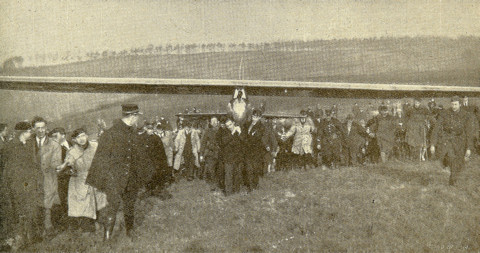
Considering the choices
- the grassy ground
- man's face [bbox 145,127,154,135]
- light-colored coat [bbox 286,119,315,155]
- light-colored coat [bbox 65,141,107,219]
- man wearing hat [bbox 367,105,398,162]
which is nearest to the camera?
the grassy ground

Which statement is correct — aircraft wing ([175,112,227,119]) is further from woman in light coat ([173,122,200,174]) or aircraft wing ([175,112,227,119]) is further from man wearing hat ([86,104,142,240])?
man wearing hat ([86,104,142,240])

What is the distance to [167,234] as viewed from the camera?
17.0 ft

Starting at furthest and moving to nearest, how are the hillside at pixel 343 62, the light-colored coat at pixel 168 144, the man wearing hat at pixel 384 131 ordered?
the hillside at pixel 343 62 < the man wearing hat at pixel 384 131 < the light-colored coat at pixel 168 144

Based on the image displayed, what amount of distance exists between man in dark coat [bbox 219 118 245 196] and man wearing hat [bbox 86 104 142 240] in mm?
2485

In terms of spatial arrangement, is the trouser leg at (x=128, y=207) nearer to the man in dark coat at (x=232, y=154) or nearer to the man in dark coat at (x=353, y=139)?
the man in dark coat at (x=232, y=154)

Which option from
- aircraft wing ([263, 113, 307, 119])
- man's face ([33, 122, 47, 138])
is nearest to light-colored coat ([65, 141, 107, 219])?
man's face ([33, 122, 47, 138])

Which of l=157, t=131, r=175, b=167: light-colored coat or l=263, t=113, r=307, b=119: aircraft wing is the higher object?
l=263, t=113, r=307, b=119: aircraft wing

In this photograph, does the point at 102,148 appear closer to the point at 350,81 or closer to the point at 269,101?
the point at 269,101

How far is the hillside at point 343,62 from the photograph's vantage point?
948 cm

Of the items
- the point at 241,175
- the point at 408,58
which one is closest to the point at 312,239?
the point at 241,175

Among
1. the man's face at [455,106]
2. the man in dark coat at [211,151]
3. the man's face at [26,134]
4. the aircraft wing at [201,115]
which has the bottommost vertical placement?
the man in dark coat at [211,151]

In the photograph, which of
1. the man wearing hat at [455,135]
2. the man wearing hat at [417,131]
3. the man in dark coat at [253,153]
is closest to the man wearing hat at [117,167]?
the man in dark coat at [253,153]

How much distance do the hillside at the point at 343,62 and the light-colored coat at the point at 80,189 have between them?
428 cm

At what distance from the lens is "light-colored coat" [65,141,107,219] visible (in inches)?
199
